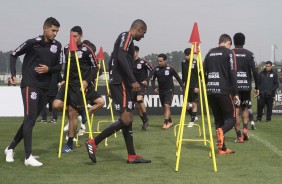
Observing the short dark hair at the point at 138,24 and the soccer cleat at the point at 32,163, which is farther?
the short dark hair at the point at 138,24

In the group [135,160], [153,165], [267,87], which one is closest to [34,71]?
[135,160]

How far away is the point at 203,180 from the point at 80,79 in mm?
3208

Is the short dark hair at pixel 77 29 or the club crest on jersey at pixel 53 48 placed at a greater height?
the short dark hair at pixel 77 29

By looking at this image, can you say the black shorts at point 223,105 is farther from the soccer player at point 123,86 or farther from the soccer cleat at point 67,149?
the soccer cleat at point 67,149

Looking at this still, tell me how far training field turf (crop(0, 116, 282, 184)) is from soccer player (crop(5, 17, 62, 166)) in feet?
1.90

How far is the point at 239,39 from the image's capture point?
A: 999 centimetres

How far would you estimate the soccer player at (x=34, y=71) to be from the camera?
24.0ft

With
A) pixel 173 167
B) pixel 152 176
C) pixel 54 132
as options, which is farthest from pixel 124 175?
pixel 54 132

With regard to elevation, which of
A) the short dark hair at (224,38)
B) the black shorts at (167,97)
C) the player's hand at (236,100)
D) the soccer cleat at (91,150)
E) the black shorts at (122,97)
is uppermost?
the short dark hair at (224,38)

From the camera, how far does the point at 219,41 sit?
28.6 ft

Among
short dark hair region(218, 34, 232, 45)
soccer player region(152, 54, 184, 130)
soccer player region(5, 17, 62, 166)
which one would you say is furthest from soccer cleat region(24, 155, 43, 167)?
soccer player region(152, 54, 184, 130)

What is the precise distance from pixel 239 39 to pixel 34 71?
179 inches

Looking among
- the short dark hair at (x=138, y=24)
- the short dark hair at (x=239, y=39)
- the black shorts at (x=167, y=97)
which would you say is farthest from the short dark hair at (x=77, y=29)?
the black shorts at (x=167, y=97)

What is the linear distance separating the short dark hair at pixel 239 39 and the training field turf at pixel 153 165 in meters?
2.07
